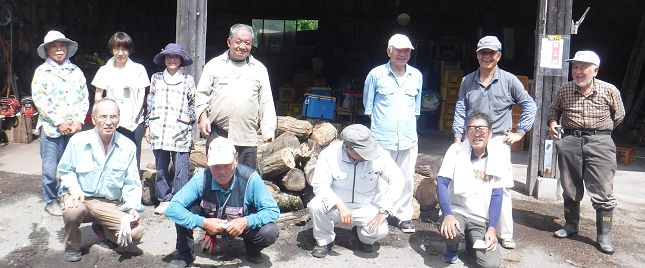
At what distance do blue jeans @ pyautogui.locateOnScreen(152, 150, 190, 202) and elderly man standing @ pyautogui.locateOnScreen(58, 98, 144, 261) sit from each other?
885 mm

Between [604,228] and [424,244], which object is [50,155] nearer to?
[424,244]

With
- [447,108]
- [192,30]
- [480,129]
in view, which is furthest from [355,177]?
[447,108]

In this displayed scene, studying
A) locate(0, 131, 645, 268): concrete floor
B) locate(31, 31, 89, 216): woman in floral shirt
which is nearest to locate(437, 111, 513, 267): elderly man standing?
locate(0, 131, 645, 268): concrete floor

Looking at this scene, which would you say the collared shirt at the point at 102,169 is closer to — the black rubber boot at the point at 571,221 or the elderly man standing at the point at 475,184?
the elderly man standing at the point at 475,184

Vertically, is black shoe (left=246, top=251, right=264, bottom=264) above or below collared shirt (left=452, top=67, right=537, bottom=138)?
below

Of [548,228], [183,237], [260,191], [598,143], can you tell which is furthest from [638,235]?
[183,237]

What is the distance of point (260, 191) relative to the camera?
3.44 metres

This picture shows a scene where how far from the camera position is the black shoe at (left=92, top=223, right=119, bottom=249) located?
3.80 meters

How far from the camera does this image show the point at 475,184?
12.4ft

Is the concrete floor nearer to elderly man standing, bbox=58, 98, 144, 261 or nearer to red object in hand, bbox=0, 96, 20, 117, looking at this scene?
elderly man standing, bbox=58, 98, 144, 261

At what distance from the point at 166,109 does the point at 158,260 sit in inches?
58.8

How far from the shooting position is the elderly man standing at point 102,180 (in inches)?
139

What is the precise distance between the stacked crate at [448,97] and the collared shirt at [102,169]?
830cm

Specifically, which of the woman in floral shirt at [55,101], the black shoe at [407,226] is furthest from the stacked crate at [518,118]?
the woman in floral shirt at [55,101]
